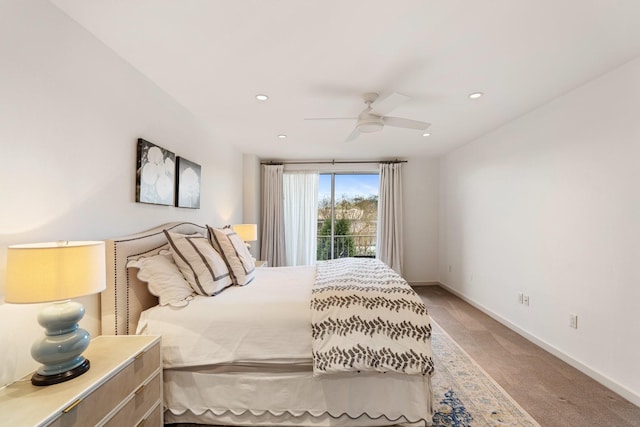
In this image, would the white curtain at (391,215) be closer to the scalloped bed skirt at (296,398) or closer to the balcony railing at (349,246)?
the balcony railing at (349,246)

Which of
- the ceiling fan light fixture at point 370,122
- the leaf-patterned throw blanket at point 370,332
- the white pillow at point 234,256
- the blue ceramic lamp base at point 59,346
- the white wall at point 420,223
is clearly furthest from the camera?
the white wall at point 420,223

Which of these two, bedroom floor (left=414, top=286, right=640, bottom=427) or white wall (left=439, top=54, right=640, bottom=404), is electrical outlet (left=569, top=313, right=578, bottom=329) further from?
bedroom floor (left=414, top=286, right=640, bottom=427)

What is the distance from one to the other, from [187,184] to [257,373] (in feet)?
6.48

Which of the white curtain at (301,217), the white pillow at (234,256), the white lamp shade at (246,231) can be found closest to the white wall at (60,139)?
the white pillow at (234,256)

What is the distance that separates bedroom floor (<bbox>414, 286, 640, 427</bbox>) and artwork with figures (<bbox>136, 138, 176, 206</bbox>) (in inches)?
127

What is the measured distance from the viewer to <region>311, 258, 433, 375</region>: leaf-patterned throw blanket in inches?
69.5

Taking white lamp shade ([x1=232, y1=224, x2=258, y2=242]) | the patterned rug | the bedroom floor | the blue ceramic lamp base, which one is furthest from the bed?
white lamp shade ([x1=232, y1=224, x2=258, y2=242])

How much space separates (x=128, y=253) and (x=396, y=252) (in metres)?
4.39

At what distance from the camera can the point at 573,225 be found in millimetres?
2578

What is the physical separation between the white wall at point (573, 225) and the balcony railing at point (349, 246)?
85.0 inches

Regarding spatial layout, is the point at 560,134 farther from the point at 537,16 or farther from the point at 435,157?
the point at 435,157

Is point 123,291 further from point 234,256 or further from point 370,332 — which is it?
point 370,332

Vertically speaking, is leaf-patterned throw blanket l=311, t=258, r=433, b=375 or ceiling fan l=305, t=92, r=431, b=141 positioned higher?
ceiling fan l=305, t=92, r=431, b=141

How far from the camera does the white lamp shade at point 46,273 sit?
113 centimetres
